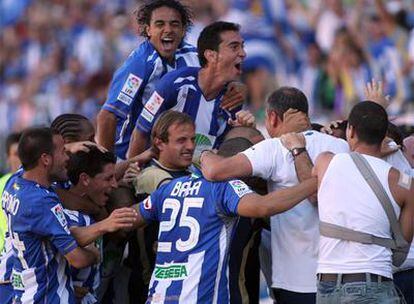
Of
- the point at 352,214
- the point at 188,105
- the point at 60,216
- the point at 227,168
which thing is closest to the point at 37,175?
the point at 60,216

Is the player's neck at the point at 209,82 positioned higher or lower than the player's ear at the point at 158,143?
higher

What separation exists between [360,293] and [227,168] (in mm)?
1141

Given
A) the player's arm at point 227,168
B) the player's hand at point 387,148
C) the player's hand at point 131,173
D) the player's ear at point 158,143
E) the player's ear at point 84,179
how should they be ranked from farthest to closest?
the player's hand at point 131,173, the player's ear at point 84,179, the player's ear at point 158,143, the player's hand at point 387,148, the player's arm at point 227,168

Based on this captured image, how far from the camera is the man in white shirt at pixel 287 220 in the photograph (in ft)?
23.0

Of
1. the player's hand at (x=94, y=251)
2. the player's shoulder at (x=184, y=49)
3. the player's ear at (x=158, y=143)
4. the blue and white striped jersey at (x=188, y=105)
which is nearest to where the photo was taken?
the player's hand at (x=94, y=251)

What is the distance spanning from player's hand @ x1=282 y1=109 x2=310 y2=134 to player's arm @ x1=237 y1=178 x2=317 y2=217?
0.59 metres

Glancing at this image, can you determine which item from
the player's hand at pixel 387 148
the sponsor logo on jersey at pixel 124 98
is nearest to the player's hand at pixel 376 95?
the player's hand at pixel 387 148

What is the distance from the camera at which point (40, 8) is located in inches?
835

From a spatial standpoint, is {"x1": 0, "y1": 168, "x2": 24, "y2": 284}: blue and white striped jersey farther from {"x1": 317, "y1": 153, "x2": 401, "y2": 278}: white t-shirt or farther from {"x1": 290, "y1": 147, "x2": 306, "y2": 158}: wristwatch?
{"x1": 317, "y1": 153, "x2": 401, "y2": 278}: white t-shirt

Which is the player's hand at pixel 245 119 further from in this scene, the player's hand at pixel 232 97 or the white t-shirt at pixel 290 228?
the white t-shirt at pixel 290 228

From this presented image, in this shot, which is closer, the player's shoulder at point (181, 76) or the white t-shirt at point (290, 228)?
the white t-shirt at point (290, 228)

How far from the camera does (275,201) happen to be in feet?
22.0

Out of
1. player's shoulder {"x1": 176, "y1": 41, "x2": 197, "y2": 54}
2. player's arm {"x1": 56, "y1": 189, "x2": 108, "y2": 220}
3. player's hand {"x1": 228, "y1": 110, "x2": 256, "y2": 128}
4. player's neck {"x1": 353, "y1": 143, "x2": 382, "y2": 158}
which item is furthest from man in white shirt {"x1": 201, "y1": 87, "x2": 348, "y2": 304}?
player's shoulder {"x1": 176, "y1": 41, "x2": 197, "y2": 54}

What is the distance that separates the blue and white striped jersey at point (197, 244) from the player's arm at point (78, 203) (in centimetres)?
85
